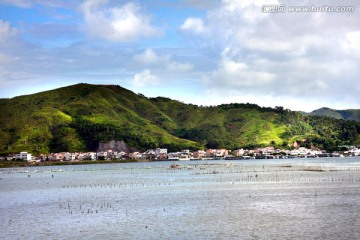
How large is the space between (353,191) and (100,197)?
1748 inches

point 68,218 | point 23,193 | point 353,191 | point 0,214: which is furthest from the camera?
point 23,193

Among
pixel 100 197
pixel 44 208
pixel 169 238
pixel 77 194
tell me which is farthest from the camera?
pixel 77 194

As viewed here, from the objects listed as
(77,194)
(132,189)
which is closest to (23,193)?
(77,194)

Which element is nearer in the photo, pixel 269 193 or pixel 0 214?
pixel 0 214

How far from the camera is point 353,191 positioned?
85875 mm

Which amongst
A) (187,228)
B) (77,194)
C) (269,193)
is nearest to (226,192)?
(269,193)

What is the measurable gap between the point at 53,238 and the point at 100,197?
39561 mm

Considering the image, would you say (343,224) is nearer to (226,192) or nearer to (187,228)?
(187,228)

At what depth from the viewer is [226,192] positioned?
3656 inches

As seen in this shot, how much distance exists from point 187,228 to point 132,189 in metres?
51.5

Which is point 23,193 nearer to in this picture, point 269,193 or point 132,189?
point 132,189

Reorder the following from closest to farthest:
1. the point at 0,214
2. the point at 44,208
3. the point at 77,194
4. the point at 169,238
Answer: the point at 169,238, the point at 0,214, the point at 44,208, the point at 77,194

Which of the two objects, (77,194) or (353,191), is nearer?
(353,191)

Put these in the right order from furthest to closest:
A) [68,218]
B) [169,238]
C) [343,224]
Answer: [68,218]
[343,224]
[169,238]
